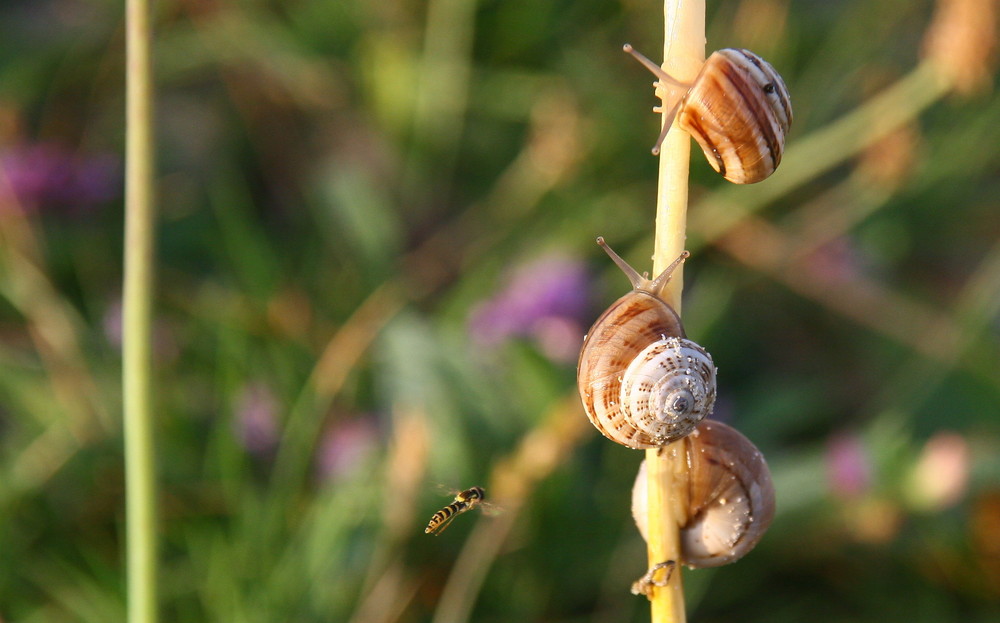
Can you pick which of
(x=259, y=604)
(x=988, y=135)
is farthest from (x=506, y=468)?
(x=988, y=135)

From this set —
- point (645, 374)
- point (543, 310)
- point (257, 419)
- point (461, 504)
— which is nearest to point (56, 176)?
point (257, 419)

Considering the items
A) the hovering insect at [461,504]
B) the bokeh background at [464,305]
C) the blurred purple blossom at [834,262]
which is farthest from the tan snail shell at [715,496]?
the blurred purple blossom at [834,262]

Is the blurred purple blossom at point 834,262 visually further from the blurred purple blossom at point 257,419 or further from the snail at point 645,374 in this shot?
the snail at point 645,374

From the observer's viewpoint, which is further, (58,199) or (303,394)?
(58,199)

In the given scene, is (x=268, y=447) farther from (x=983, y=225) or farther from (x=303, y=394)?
(x=983, y=225)

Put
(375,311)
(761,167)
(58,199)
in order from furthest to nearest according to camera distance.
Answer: (58,199) < (375,311) < (761,167)

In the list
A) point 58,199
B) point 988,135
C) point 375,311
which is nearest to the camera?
point 375,311

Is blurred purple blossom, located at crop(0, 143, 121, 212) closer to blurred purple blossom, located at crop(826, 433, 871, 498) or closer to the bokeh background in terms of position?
the bokeh background

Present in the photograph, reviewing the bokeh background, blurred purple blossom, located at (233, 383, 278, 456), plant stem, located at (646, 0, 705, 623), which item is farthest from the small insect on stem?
blurred purple blossom, located at (233, 383, 278, 456)

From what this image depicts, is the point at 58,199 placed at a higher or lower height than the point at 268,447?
higher
